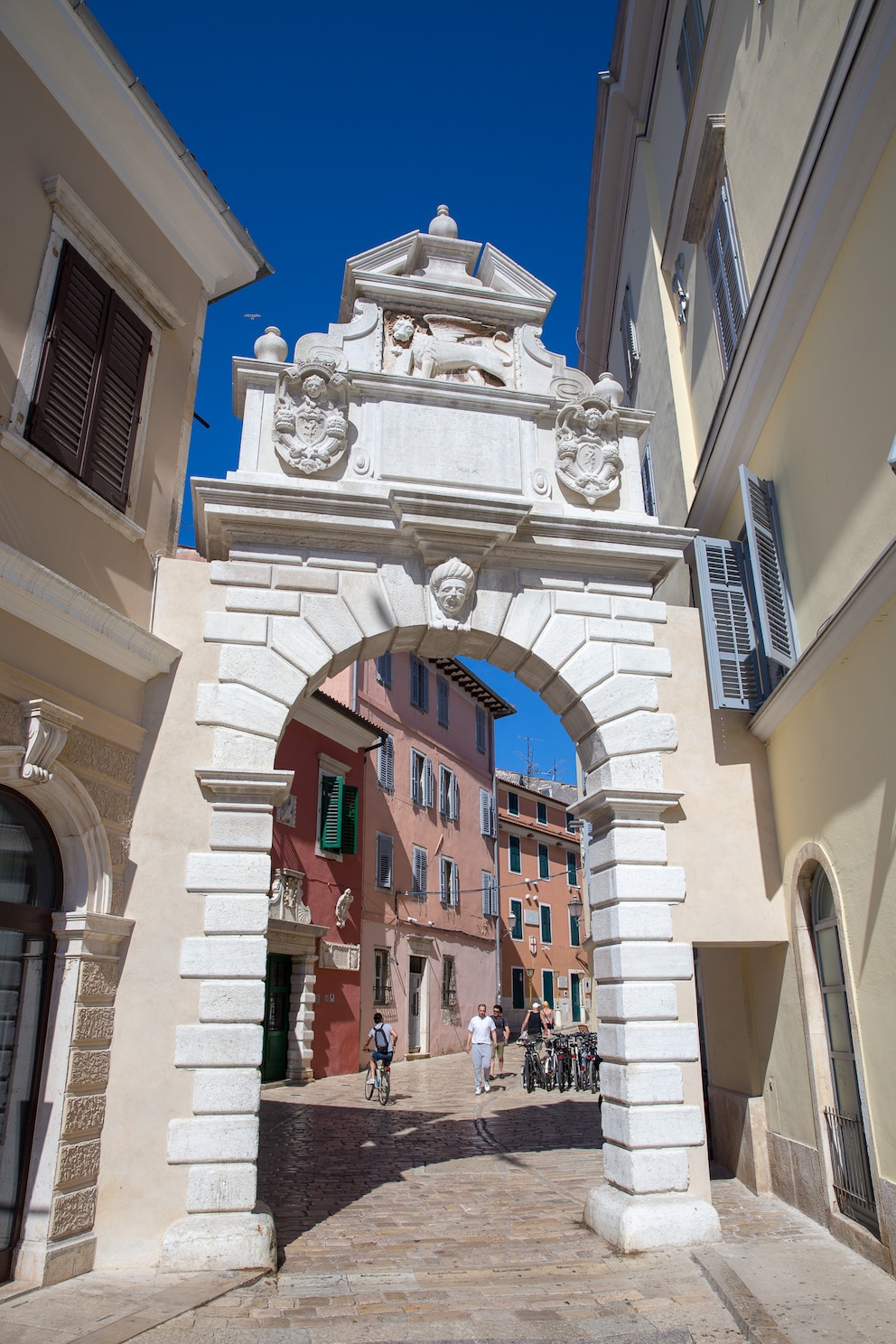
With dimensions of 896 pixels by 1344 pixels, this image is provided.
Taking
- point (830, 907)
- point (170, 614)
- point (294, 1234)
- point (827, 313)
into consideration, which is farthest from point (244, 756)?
point (827, 313)

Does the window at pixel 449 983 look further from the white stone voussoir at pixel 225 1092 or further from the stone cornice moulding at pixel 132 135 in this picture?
the stone cornice moulding at pixel 132 135

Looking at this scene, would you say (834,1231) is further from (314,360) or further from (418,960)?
(418,960)

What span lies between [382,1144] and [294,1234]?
4400 millimetres

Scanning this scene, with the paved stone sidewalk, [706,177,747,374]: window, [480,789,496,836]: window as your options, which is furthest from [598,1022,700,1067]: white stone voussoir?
[480,789,496,836]: window

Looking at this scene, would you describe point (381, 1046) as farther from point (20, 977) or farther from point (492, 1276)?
point (20, 977)

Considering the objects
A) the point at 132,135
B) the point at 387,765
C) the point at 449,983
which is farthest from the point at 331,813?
the point at 132,135

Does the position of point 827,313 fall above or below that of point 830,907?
above

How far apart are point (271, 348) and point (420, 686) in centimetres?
1972

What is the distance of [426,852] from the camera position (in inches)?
1041

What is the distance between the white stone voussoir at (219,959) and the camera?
6586 millimetres

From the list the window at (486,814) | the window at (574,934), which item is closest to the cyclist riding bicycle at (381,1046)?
the window at (486,814)

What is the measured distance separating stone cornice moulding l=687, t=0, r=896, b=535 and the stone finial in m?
4.06

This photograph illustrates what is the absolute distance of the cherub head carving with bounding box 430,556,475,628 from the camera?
781 cm

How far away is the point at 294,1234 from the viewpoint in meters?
6.80
